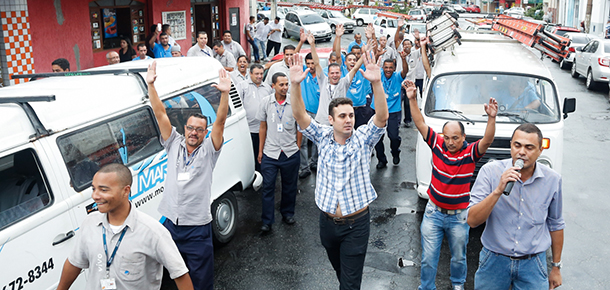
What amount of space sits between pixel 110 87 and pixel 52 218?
1.41 meters

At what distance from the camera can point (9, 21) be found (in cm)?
1002

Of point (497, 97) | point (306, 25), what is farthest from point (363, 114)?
point (306, 25)

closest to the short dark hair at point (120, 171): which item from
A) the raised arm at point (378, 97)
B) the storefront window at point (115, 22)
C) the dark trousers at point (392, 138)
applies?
the raised arm at point (378, 97)

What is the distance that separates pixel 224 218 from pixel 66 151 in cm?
245

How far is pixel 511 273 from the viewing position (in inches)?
153

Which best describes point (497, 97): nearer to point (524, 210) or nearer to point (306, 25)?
point (524, 210)

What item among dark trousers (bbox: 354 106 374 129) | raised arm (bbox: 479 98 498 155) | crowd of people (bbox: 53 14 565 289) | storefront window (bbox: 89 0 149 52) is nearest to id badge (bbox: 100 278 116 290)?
crowd of people (bbox: 53 14 565 289)

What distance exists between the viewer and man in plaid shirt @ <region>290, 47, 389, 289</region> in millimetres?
4262

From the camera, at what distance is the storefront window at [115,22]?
1308cm

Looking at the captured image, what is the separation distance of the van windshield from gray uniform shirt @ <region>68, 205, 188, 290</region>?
15.0 ft

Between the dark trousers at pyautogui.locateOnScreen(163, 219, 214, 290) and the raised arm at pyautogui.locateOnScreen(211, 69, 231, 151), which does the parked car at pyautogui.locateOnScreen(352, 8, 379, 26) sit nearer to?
the raised arm at pyautogui.locateOnScreen(211, 69, 231, 151)

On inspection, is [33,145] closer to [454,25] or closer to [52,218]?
[52,218]

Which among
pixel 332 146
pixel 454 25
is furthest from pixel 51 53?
pixel 332 146

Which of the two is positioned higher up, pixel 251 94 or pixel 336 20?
pixel 336 20
